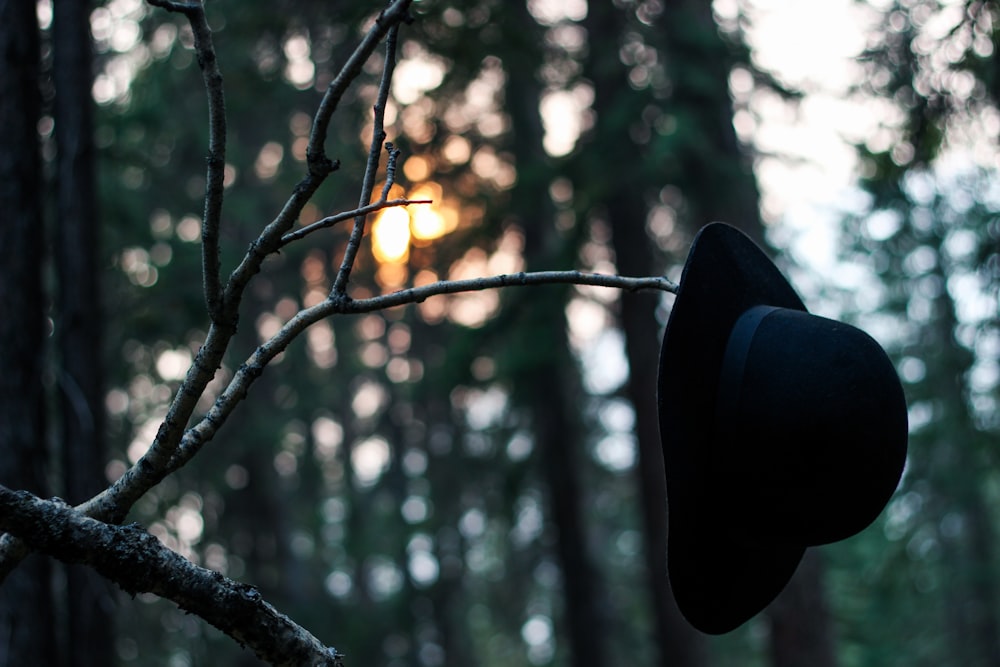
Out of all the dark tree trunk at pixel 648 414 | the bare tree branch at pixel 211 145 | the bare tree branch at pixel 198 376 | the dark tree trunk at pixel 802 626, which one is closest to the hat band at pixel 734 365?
the bare tree branch at pixel 198 376

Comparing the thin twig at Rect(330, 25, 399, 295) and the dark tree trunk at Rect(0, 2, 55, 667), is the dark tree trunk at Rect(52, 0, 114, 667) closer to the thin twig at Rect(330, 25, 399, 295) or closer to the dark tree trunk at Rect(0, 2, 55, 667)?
the dark tree trunk at Rect(0, 2, 55, 667)

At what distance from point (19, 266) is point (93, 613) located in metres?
2.48

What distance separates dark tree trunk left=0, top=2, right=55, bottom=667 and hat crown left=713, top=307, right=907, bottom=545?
4.39m

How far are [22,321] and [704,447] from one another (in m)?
4.47

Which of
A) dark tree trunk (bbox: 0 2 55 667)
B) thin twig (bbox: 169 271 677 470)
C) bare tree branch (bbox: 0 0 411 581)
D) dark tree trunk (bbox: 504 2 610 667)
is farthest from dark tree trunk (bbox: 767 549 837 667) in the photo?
bare tree branch (bbox: 0 0 411 581)

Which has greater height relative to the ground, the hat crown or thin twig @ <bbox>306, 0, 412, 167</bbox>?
thin twig @ <bbox>306, 0, 412, 167</bbox>

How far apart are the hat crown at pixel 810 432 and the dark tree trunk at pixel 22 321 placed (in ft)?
14.4

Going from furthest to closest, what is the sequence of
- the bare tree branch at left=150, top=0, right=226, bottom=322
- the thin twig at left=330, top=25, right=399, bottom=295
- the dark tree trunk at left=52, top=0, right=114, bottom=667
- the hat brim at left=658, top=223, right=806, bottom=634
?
the dark tree trunk at left=52, top=0, right=114, bottom=667, the hat brim at left=658, top=223, right=806, bottom=634, the thin twig at left=330, top=25, right=399, bottom=295, the bare tree branch at left=150, top=0, right=226, bottom=322

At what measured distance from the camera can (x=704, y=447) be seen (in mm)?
2379

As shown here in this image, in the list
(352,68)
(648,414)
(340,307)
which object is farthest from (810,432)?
(648,414)

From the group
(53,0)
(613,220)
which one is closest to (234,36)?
(53,0)

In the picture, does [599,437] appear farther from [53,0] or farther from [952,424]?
[53,0]

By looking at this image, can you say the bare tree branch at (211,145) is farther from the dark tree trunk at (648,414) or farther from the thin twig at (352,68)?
the dark tree trunk at (648,414)

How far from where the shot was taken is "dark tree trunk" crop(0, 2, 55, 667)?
211 inches
